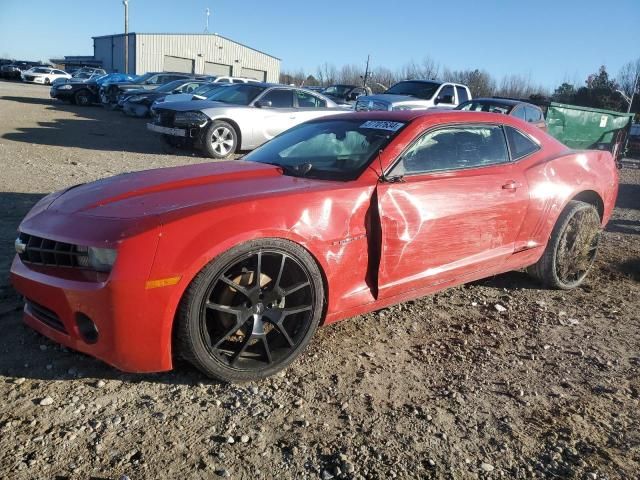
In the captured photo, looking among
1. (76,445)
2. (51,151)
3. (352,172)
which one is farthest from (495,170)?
(51,151)

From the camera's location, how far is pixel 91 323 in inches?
94.9

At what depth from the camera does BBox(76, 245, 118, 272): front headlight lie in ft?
7.66

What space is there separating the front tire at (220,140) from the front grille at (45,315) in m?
7.82

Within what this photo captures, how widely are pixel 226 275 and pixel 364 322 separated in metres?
1.26

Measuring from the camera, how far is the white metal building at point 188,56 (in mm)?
47719

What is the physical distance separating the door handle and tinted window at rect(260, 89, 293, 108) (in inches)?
317

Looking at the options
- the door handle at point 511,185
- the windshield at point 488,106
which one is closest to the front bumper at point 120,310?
the door handle at point 511,185

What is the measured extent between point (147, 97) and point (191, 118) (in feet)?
28.5

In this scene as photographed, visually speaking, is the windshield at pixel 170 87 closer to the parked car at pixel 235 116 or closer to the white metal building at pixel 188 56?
the parked car at pixel 235 116

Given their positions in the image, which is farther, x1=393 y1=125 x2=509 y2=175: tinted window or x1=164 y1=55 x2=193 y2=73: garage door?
x1=164 y1=55 x2=193 y2=73: garage door

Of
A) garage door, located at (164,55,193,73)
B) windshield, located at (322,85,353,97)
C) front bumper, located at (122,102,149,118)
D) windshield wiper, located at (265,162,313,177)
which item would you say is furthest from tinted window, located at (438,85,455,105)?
garage door, located at (164,55,193,73)

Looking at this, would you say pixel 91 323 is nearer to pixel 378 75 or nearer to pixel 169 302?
pixel 169 302

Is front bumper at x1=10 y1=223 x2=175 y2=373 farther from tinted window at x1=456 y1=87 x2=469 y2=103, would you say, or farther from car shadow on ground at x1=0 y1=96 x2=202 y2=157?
tinted window at x1=456 y1=87 x2=469 y2=103

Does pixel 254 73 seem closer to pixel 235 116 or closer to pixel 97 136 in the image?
pixel 97 136
